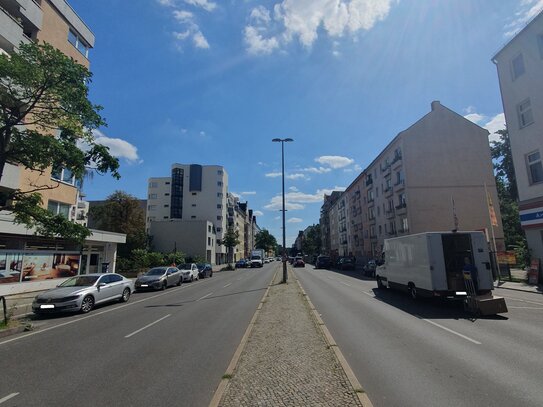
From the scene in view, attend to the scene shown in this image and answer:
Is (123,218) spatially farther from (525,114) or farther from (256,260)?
(525,114)

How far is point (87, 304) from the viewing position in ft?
43.1

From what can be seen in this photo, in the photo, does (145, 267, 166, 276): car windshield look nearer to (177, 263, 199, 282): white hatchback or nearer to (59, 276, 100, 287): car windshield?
(177, 263, 199, 282): white hatchback

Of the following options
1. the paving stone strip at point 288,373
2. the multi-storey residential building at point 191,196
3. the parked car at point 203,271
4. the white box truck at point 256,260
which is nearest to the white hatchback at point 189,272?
the parked car at point 203,271

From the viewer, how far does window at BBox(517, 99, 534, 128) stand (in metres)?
22.0

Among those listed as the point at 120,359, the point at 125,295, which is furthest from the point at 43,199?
the point at 120,359

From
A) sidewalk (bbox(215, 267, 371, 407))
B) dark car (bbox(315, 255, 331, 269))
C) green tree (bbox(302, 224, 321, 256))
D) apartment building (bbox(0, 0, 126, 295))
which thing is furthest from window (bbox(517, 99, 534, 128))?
green tree (bbox(302, 224, 321, 256))

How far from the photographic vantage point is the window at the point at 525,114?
22047mm

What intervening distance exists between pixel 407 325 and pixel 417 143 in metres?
33.6

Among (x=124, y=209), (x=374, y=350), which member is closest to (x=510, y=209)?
(x=374, y=350)

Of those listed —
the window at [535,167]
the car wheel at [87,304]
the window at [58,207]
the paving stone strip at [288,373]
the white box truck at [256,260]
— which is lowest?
the paving stone strip at [288,373]

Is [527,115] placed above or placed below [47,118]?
above

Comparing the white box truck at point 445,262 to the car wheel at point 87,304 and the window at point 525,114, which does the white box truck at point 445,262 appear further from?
the window at point 525,114

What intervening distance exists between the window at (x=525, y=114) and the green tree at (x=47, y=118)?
986 inches

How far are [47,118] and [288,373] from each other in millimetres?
10085
